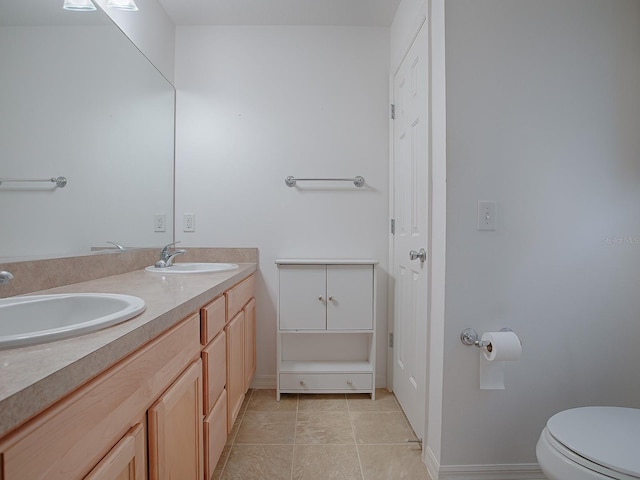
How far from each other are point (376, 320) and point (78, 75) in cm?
193

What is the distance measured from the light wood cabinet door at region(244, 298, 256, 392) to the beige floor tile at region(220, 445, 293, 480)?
347 mm

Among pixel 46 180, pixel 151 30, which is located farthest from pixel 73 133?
pixel 151 30

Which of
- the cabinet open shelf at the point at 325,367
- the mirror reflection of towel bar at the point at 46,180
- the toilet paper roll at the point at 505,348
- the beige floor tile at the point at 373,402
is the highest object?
the mirror reflection of towel bar at the point at 46,180

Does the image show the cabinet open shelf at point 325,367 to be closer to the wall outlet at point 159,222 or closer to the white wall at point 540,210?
the white wall at point 540,210

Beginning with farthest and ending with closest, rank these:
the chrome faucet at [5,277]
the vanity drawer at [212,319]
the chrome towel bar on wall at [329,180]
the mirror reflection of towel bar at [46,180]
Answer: the chrome towel bar on wall at [329,180] → the vanity drawer at [212,319] → the mirror reflection of towel bar at [46,180] → the chrome faucet at [5,277]

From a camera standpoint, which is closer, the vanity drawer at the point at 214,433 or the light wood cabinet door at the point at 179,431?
the light wood cabinet door at the point at 179,431

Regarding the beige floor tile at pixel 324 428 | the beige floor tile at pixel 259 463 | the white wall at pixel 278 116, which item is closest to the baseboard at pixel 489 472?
the beige floor tile at pixel 324 428

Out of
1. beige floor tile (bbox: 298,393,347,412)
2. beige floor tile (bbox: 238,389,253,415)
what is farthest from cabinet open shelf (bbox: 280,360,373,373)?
beige floor tile (bbox: 238,389,253,415)

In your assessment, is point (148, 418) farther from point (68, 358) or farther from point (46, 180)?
point (46, 180)

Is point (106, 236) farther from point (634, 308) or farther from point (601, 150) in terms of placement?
point (634, 308)

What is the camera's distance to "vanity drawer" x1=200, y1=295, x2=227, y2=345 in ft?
3.92

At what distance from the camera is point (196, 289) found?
3.92 feet

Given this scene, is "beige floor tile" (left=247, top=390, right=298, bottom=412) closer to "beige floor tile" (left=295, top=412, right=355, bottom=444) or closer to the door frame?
"beige floor tile" (left=295, top=412, right=355, bottom=444)

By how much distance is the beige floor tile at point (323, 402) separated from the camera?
77.1 inches
